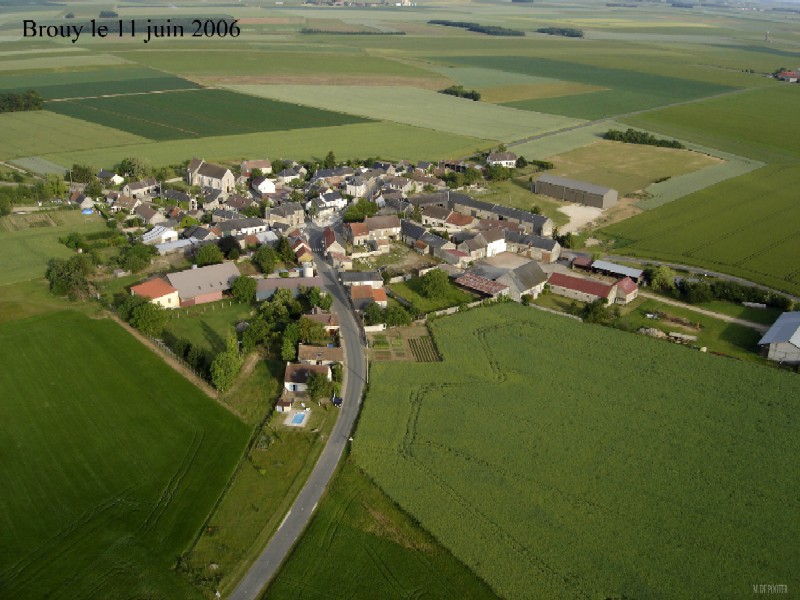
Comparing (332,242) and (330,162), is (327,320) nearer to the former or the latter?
(332,242)

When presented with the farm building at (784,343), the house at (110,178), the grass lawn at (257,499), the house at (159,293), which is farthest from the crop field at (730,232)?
the house at (110,178)

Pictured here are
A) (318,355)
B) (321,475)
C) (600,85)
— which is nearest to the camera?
(321,475)

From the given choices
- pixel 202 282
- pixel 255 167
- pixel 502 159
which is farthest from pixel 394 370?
pixel 502 159

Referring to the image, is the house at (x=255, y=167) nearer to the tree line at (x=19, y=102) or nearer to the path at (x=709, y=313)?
the path at (x=709, y=313)

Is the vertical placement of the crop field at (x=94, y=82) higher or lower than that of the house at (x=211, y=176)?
higher

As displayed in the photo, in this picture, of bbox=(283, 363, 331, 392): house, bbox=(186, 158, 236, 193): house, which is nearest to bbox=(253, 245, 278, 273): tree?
bbox=(283, 363, 331, 392): house

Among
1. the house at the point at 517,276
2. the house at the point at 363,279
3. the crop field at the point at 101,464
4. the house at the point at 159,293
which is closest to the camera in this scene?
the crop field at the point at 101,464

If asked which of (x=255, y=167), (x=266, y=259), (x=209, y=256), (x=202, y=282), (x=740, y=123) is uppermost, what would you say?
(x=740, y=123)
